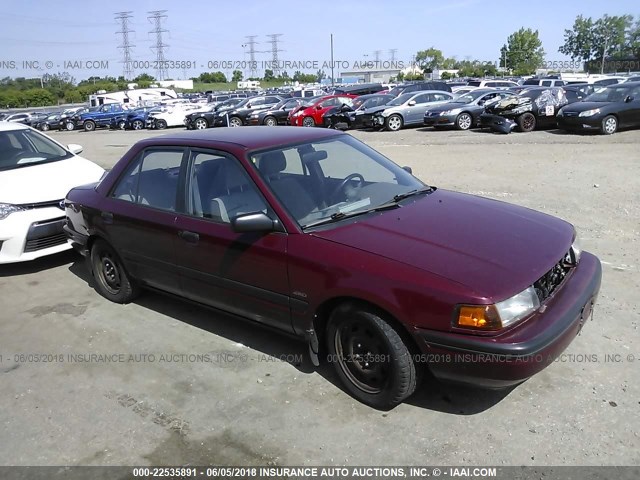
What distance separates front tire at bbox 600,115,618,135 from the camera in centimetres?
1517

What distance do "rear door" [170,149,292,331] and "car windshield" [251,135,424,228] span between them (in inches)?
7.3

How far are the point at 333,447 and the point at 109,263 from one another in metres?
3.14

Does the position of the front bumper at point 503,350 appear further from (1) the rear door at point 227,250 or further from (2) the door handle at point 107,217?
(2) the door handle at point 107,217

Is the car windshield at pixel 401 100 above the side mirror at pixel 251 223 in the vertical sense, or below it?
above

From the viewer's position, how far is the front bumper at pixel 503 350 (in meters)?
2.73

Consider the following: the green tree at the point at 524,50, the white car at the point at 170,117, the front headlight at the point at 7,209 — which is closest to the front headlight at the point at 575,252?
the front headlight at the point at 7,209

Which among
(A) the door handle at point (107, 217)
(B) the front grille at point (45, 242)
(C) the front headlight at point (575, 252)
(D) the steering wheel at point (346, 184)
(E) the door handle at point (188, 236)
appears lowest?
(B) the front grille at point (45, 242)

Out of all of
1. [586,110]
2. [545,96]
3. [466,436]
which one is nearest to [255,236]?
[466,436]

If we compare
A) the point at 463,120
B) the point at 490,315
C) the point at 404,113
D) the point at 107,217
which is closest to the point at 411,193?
the point at 490,315

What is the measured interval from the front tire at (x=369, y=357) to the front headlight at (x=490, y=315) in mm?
424

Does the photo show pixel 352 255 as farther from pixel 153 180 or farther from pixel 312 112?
pixel 312 112

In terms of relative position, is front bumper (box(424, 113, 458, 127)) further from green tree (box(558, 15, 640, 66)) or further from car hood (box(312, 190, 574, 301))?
green tree (box(558, 15, 640, 66))

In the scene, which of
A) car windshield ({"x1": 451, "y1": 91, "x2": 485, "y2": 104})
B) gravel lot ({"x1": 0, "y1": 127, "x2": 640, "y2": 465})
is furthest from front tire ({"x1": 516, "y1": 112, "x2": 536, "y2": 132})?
gravel lot ({"x1": 0, "y1": 127, "x2": 640, "y2": 465})

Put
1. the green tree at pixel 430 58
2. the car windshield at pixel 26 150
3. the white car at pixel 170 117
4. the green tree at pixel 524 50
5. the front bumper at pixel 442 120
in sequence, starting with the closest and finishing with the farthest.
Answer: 1. the car windshield at pixel 26 150
2. the front bumper at pixel 442 120
3. the white car at pixel 170 117
4. the green tree at pixel 524 50
5. the green tree at pixel 430 58
